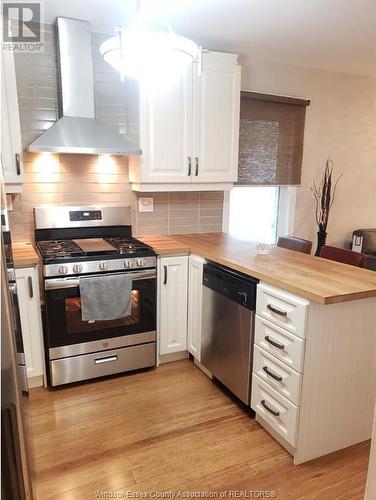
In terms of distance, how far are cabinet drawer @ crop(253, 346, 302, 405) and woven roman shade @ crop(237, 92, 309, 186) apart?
1834 mm

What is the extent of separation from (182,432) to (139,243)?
51.6 inches

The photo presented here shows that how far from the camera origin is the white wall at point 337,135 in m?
3.44

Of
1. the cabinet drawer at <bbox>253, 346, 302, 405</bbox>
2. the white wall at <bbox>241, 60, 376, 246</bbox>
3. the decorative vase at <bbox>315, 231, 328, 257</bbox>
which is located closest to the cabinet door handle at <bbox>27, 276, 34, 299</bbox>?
the cabinet drawer at <bbox>253, 346, 302, 405</bbox>

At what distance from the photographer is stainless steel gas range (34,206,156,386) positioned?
2328 mm

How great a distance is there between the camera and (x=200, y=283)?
8.41 ft

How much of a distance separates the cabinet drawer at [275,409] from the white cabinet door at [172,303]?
80cm

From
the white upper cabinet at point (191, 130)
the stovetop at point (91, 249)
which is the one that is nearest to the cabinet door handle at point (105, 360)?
the stovetop at point (91, 249)

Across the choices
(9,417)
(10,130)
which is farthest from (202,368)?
(9,417)

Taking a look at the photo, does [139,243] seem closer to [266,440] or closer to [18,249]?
[18,249]

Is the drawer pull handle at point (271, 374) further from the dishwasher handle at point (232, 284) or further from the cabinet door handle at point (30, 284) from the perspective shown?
the cabinet door handle at point (30, 284)

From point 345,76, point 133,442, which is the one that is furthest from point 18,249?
point 345,76

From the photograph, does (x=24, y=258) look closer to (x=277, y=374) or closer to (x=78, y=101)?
(x=78, y=101)

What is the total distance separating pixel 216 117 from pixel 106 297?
162 cm

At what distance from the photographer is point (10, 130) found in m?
2.29
